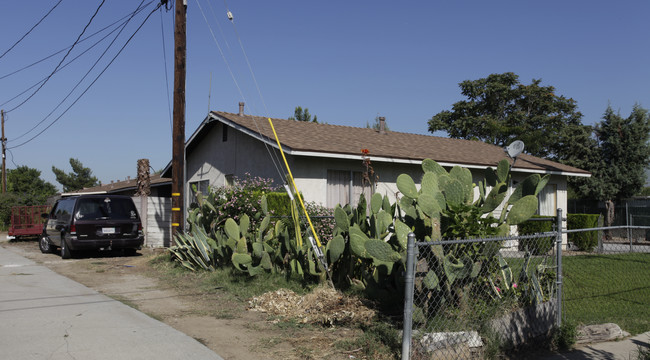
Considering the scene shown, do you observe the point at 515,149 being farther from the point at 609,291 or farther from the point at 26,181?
the point at 26,181

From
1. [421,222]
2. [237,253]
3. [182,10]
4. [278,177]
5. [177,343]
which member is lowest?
[177,343]

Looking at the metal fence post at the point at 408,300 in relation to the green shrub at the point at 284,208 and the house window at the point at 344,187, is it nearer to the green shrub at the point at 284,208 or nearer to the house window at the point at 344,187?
the green shrub at the point at 284,208

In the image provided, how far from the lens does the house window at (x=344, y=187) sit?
13.7 metres

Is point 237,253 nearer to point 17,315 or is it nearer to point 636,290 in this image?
point 17,315

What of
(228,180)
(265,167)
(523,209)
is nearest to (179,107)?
(265,167)

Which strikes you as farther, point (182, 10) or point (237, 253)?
point (182, 10)

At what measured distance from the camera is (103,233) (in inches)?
525

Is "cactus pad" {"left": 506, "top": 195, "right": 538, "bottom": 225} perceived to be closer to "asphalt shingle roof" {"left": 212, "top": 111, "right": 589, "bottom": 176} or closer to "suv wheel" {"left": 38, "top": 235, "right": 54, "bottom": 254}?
"asphalt shingle roof" {"left": 212, "top": 111, "right": 589, "bottom": 176}

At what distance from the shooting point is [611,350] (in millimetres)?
5555

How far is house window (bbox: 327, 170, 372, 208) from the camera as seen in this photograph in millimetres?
13664

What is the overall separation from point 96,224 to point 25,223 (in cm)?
954

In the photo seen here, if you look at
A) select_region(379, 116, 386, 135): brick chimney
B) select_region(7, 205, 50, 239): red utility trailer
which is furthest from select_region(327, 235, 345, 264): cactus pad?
select_region(7, 205, 50, 239): red utility trailer

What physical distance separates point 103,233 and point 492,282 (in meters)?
10.7

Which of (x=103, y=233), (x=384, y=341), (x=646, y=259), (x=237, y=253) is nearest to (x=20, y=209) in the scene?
(x=103, y=233)
